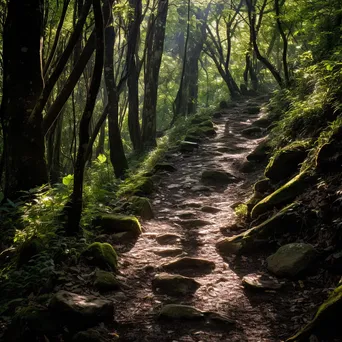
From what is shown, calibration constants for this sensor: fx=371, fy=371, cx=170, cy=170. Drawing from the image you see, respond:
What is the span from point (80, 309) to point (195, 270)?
73.5 inches

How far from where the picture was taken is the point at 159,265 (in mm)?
5172

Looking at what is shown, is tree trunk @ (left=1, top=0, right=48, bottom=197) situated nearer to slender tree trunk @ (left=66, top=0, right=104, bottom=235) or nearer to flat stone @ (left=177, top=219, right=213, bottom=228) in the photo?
slender tree trunk @ (left=66, top=0, right=104, bottom=235)

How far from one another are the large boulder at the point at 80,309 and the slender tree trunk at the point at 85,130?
5.14 feet

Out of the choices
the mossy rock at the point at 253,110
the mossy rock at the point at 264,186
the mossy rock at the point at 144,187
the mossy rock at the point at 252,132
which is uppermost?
the mossy rock at the point at 253,110

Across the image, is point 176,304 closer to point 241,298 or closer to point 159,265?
point 241,298

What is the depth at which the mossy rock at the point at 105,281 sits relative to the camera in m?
4.37

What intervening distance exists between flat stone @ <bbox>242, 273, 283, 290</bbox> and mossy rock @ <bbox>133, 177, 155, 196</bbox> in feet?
12.7

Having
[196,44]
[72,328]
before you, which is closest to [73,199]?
[72,328]

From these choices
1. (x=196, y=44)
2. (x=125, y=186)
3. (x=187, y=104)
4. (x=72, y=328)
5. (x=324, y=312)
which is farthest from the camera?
Result: (x=187, y=104)

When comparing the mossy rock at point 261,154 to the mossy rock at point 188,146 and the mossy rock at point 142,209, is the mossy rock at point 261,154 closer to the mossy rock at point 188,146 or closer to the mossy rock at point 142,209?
the mossy rock at point 188,146

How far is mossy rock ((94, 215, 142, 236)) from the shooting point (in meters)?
6.07

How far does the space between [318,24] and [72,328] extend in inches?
406

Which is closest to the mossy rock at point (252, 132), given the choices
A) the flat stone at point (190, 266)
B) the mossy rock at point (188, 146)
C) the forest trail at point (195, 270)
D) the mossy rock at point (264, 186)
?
the mossy rock at point (188, 146)

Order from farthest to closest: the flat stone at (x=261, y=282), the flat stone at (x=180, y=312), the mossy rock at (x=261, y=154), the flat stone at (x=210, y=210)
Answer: the mossy rock at (x=261, y=154) → the flat stone at (x=210, y=210) → the flat stone at (x=261, y=282) → the flat stone at (x=180, y=312)
